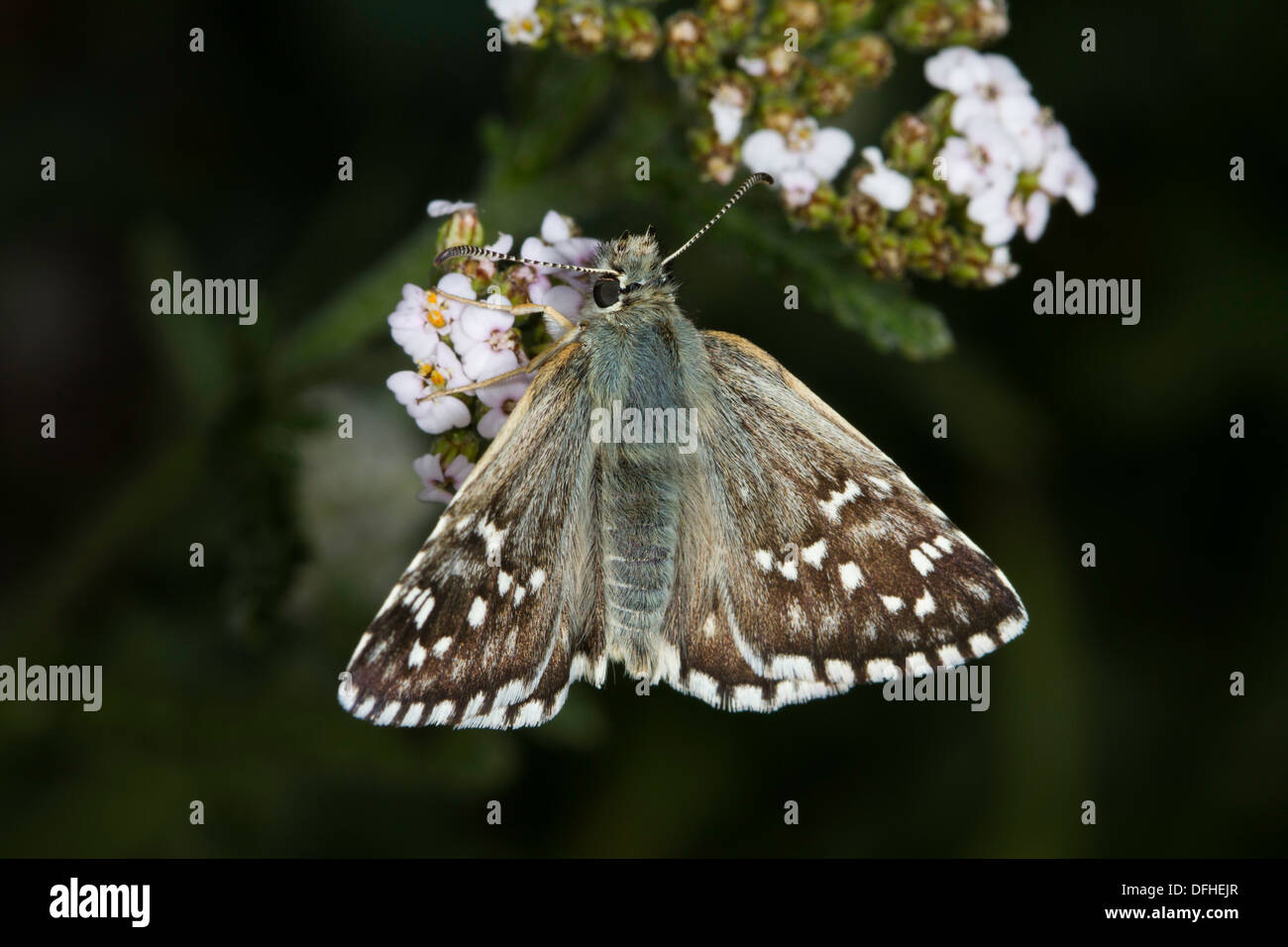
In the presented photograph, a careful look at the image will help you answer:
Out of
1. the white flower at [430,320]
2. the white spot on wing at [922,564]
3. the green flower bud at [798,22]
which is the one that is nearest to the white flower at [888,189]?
the green flower bud at [798,22]

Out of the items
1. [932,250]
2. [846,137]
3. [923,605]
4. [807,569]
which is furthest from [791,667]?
[846,137]

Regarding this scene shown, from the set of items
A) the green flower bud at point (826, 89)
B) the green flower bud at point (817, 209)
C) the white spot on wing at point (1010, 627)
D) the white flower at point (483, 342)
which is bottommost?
the white spot on wing at point (1010, 627)

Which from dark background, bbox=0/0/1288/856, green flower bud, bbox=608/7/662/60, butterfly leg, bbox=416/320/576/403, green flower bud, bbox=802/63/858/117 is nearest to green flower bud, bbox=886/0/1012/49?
green flower bud, bbox=802/63/858/117

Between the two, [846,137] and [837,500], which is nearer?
[837,500]

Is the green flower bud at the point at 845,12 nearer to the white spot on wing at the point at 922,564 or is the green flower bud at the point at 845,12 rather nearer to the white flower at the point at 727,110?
the white flower at the point at 727,110

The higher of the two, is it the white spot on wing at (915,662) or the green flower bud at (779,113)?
the green flower bud at (779,113)

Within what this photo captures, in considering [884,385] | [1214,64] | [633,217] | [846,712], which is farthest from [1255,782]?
[633,217]

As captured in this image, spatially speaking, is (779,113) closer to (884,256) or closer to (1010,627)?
(884,256)
